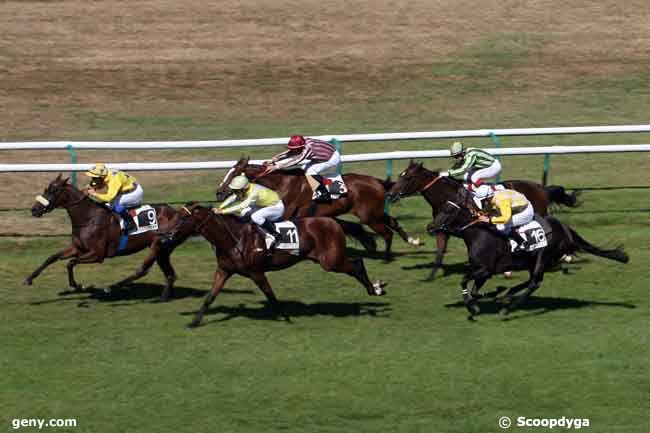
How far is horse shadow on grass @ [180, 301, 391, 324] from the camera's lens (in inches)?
559

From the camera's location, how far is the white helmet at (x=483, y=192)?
1516cm

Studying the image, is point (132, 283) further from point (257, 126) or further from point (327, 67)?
point (327, 67)

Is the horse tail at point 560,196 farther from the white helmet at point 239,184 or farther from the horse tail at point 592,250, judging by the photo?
the white helmet at point 239,184

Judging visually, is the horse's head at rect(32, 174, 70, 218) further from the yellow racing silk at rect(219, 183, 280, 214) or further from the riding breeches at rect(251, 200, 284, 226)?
the riding breeches at rect(251, 200, 284, 226)

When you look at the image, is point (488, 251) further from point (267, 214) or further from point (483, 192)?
point (267, 214)

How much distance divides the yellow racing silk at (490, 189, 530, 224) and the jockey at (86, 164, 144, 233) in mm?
4494

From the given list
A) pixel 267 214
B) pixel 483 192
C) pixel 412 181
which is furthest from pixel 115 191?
pixel 483 192

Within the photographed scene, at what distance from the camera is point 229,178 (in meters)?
16.0

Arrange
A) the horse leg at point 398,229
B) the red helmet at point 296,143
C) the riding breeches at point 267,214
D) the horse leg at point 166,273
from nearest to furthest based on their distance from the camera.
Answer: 1. the riding breeches at point 267,214
2. the horse leg at point 166,273
3. the red helmet at point 296,143
4. the horse leg at point 398,229

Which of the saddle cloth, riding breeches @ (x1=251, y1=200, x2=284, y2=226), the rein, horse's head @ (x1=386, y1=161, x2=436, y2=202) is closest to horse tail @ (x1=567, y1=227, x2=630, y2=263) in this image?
the rein

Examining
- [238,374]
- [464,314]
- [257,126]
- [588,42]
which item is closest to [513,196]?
[464,314]

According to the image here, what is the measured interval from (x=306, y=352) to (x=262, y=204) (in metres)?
2.14

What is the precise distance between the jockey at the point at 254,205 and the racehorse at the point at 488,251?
1888 mm

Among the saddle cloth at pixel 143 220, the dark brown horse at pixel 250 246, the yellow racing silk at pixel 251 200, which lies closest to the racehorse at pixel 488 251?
the dark brown horse at pixel 250 246
